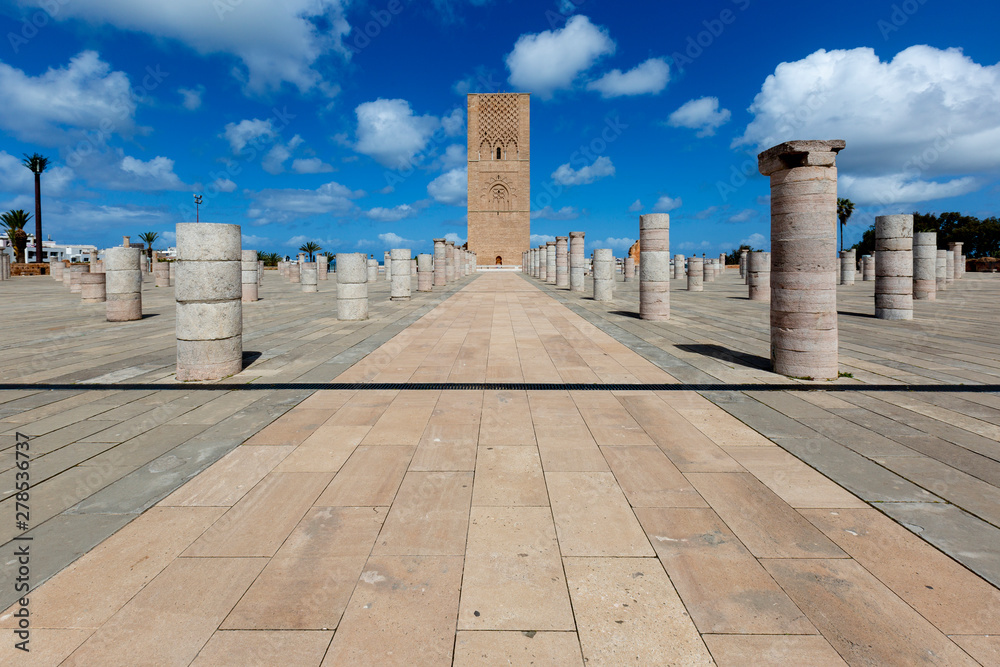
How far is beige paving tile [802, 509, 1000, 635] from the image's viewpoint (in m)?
1.97

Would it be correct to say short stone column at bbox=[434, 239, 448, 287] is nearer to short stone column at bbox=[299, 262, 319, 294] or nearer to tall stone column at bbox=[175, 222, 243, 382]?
short stone column at bbox=[299, 262, 319, 294]

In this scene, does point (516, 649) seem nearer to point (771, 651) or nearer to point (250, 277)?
point (771, 651)

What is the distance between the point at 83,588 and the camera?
2.16 metres

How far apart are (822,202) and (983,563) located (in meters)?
4.50

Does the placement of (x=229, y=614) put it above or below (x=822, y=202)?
below

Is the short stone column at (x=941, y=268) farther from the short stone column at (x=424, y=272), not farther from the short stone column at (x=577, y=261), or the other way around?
the short stone column at (x=424, y=272)

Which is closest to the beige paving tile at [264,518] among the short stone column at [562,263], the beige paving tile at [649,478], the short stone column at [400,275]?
the beige paving tile at [649,478]

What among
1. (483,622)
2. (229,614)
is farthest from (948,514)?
(229,614)

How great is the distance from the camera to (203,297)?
5.93 meters

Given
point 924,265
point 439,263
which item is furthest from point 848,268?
point 439,263

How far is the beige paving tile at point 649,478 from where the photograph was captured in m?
2.92

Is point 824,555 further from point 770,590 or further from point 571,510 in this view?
point 571,510

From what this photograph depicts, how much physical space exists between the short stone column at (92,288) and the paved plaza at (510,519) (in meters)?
12.5

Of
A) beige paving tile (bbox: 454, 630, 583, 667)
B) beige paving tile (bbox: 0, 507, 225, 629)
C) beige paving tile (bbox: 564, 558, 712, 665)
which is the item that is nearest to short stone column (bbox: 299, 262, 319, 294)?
beige paving tile (bbox: 0, 507, 225, 629)
